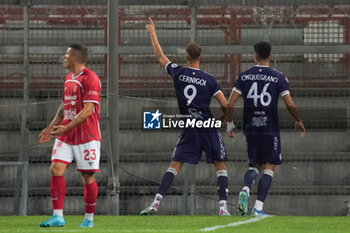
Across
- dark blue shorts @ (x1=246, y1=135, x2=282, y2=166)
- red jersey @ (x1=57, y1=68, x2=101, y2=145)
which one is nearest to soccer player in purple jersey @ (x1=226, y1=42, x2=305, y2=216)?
dark blue shorts @ (x1=246, y1=135, x2=282, y2=166)

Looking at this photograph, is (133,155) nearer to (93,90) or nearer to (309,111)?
(309,111)

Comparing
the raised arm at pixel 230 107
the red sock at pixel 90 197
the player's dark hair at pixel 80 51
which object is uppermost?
the player's dark hair at pixel 80 51

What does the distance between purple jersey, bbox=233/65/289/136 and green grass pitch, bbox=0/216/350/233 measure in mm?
905

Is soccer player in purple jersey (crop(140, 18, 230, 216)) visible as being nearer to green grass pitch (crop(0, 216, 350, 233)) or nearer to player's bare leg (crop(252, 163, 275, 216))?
player's bare leg (crop(252, 163, 275, 216))

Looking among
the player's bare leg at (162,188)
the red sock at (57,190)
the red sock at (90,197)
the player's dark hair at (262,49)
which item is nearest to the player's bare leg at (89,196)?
the red sock at (90,197)

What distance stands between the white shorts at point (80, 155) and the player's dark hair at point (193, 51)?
2.04m

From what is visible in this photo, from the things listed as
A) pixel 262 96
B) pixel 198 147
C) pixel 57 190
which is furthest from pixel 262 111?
pixel 57 190

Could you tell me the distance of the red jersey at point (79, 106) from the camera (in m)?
8.37

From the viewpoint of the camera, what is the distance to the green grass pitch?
27.2 feet

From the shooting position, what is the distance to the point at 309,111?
1207cm

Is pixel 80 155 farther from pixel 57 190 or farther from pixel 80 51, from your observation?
pixel 80 51

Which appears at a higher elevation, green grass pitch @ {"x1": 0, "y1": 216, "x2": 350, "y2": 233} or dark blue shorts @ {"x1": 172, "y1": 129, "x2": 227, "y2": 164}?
dark blue shorts @ {"x1": 172, "y1": 129, "x2": 227, "y2": 164}

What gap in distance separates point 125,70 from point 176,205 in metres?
1.69

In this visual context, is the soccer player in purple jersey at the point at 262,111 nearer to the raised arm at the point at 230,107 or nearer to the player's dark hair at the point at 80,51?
the raised arm at the point at 230,107
